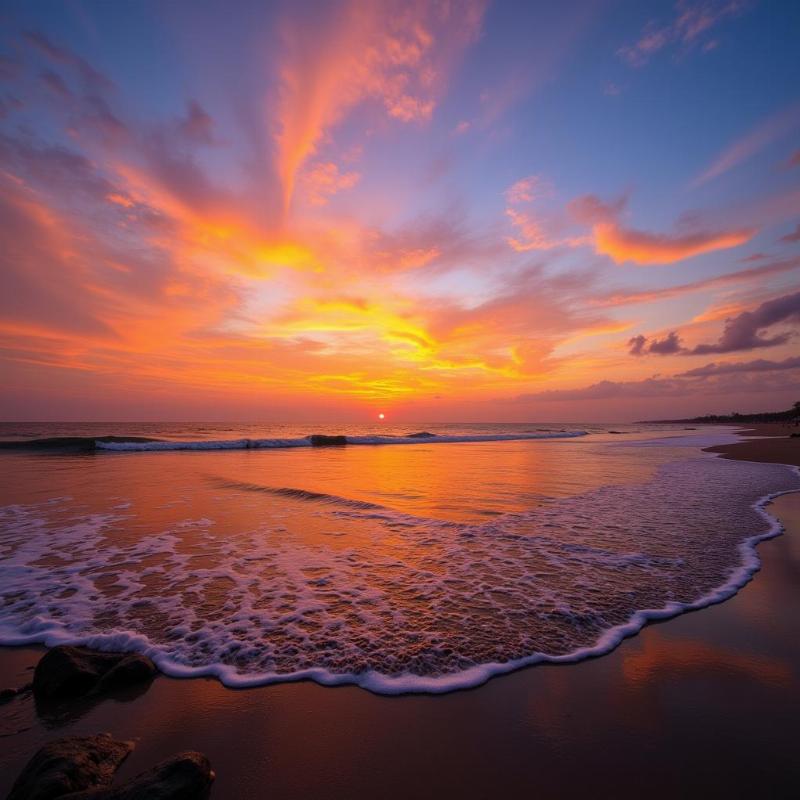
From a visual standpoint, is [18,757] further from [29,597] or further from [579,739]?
[579,739]

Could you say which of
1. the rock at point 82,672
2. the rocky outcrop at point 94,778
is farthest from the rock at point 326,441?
the rocky outcrop at point 94,778

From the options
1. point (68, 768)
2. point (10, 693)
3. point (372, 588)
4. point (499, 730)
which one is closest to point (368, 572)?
point (372, 588)

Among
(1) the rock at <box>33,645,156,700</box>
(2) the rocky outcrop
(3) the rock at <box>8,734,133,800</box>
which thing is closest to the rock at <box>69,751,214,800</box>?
(2) the rocky outcrop

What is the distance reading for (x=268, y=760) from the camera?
2.95 meters

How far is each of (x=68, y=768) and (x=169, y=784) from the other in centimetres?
68

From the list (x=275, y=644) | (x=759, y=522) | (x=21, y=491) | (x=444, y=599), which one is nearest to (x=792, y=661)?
(x=444, y=599)

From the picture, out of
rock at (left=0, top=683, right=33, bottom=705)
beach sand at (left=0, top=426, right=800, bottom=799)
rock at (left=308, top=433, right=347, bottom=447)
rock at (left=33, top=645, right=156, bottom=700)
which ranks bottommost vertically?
beach sand at (left=0, top=426, right=800, bottom=799)

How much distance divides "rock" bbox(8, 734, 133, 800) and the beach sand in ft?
0.51

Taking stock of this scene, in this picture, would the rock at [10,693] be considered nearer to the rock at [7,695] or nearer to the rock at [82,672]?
the rock at [7,695]

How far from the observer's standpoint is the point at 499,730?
321 centimetres

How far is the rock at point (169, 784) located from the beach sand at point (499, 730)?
0.19 metres

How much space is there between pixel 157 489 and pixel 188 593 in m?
9.86

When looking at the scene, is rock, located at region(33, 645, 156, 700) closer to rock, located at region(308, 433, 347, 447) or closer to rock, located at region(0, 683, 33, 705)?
rock, located at region(0, 683, 33, 705)

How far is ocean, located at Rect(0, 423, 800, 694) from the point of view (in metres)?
4.34
